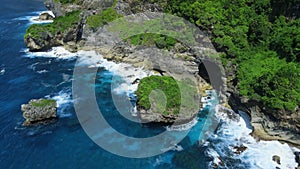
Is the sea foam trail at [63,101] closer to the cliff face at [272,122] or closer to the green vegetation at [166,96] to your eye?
the green vegetation at [166,96]

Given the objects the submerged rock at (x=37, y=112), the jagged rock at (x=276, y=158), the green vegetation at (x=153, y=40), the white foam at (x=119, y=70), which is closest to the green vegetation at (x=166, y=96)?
the white foam at (x=119, y=70)

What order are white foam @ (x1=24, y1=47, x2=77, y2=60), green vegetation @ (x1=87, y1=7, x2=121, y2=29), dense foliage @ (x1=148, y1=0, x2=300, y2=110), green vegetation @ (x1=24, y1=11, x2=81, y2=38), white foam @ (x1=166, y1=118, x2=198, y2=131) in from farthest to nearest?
green vegetation @ (x1=87, y1=7, x2=121, y2=29) < green vegetation @ (x1=24, y1=11, x2=81, y2=38) < white foam @ (x1=24, y1=47, x2=77, y2=60) < white foam @ (x1=166, y1=118, x2=198, y2=131) < dense foliage @ (x1=148, y1=0, x2=300, y2=110)

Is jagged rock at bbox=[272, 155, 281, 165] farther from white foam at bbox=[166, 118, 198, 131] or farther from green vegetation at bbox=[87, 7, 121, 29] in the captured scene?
green vegetation at bbox=[87, 7, 121, 29]

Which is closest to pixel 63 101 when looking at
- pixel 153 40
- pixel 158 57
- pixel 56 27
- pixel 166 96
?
pixel 166 96

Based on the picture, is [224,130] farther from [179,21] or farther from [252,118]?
[179,21]

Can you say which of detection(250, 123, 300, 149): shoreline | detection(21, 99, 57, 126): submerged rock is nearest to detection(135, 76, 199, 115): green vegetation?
detection(250, 123, 300, 149): shoreline

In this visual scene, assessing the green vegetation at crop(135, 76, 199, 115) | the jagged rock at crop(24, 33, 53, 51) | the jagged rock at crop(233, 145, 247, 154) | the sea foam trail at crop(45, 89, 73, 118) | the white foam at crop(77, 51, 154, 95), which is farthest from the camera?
the jagged rock at crop(24, 33, 53, 51)

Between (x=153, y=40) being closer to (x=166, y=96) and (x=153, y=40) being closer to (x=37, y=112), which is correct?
(x=166, y=96)

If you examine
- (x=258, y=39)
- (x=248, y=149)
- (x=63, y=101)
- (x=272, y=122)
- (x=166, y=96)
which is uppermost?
(x=258, y=39)
